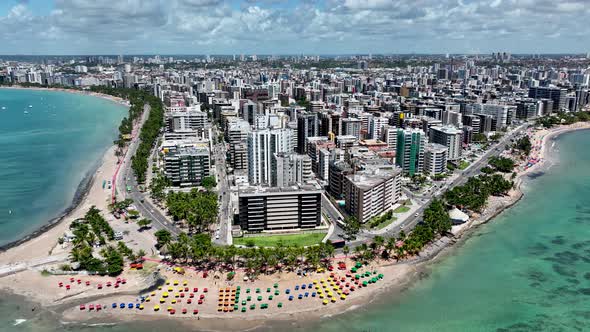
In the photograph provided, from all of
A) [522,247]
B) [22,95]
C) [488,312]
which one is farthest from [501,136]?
[22,95]

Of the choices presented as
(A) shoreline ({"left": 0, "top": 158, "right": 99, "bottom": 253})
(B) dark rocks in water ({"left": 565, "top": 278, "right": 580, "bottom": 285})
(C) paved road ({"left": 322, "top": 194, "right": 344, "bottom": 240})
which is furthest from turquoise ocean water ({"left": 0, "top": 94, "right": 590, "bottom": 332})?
(A) shoreline ({"left": 0, "top": 158, "right": 99, "bottom": 253})

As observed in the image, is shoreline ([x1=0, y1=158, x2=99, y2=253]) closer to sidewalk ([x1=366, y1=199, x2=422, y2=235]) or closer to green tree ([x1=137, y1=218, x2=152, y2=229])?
green tree ([x1=137, y1=218, x2=152, y2=229])

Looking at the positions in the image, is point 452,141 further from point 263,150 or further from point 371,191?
point 263,150

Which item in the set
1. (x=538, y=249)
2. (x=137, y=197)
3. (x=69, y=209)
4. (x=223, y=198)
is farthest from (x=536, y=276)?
(x=69, y=209)

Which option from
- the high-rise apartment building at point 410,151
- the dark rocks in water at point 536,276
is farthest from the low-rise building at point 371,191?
the dark rocks in water at point 536,276

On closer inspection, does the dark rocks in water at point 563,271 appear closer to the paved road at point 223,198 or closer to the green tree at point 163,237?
the paved road at point 223,198

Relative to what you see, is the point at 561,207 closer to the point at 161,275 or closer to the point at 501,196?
the point at 501,196

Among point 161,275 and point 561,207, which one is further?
point 561,207
